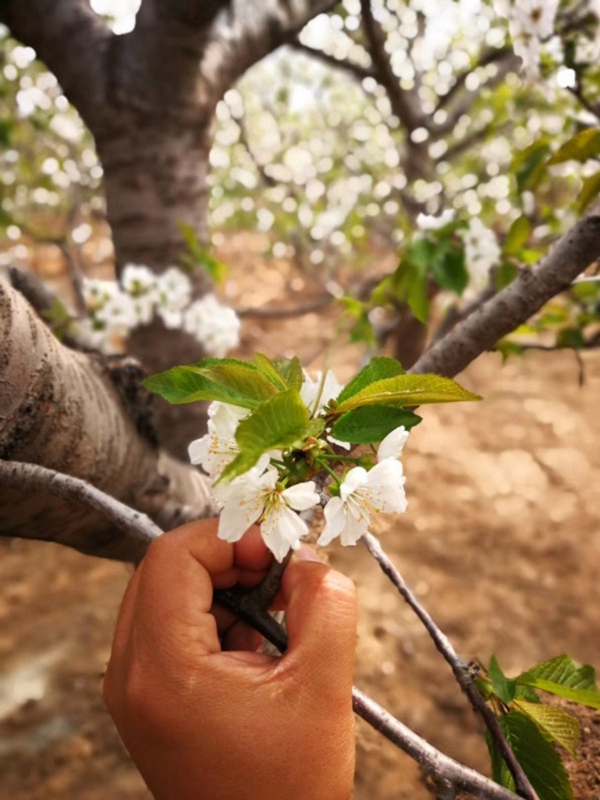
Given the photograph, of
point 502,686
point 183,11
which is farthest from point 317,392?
point 183,11

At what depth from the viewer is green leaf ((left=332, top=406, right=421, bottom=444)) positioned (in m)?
0.50

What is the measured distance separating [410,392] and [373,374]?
7 cm

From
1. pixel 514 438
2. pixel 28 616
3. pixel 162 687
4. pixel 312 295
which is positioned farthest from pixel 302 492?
pixel 312 295

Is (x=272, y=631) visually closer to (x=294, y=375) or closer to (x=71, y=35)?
(x=294, y=375)

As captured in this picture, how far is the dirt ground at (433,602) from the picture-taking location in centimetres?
112

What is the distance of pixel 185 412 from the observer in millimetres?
1559

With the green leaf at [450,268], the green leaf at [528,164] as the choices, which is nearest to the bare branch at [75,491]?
the green leaf at [450,268]

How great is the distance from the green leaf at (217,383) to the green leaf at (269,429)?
0.06 metres

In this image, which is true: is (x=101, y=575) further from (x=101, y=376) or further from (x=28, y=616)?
(x=101, y=376)

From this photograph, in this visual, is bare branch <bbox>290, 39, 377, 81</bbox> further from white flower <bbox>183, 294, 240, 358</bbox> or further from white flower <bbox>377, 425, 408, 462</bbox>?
white flower <bbox>377, 425, 408, 462</bbox>

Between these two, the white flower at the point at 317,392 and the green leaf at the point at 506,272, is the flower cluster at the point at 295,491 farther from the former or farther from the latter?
the green leaf at the point at 506,272

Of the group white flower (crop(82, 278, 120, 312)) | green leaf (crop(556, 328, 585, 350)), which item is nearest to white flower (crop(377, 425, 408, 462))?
green leaf (crop(556, 328, 585, 350))

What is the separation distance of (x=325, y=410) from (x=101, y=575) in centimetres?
157

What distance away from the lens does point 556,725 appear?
592 millimetres
